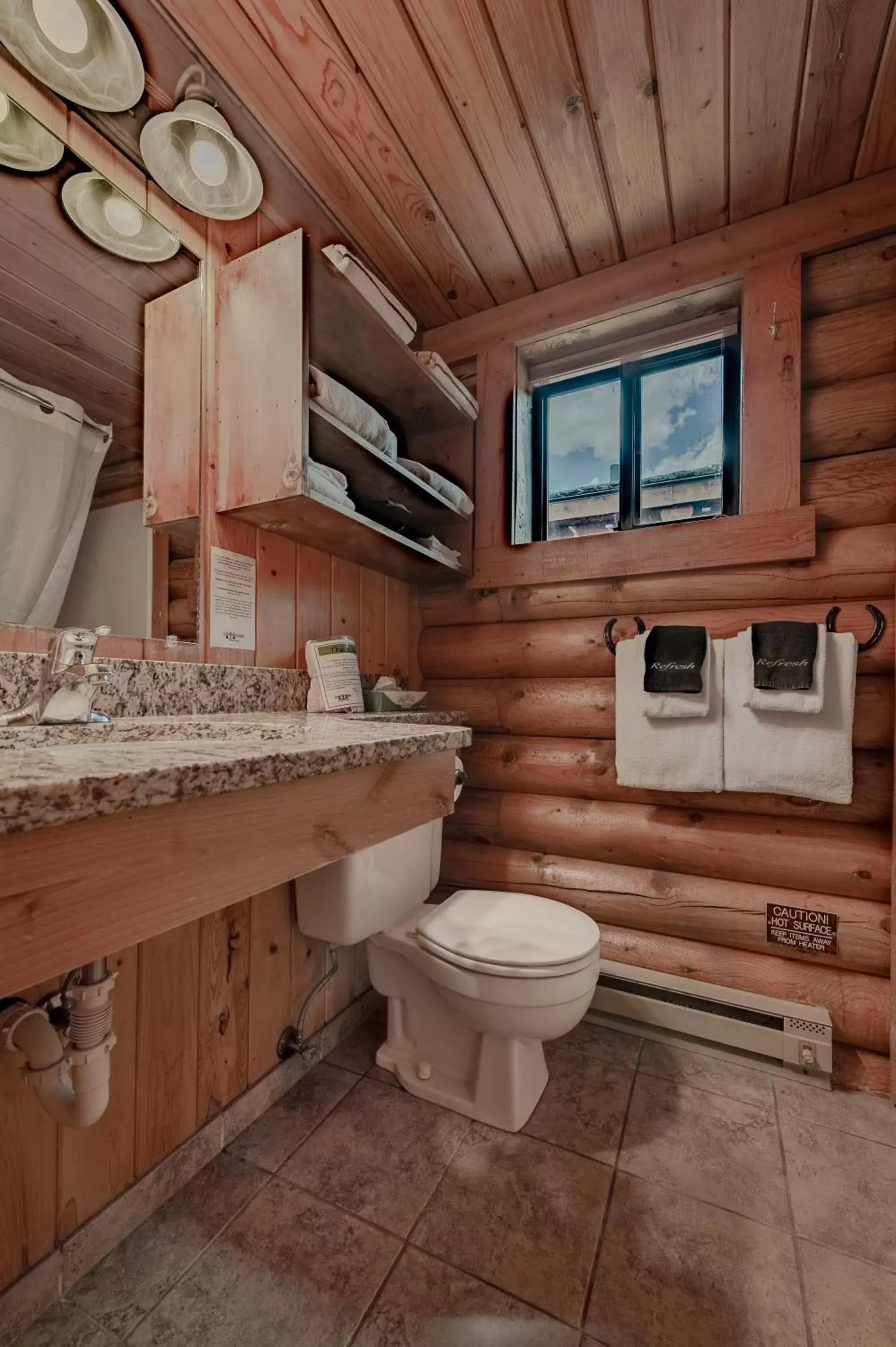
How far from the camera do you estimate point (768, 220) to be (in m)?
1.49

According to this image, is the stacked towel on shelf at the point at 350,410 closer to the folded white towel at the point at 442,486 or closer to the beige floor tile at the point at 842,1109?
the folded white towel at the point at 442,486

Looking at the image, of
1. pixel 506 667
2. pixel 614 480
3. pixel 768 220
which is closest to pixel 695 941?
pixel 506 667

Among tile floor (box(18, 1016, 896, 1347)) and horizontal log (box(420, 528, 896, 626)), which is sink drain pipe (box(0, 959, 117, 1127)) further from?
horizontal log (box(420, 528, 896, 626))

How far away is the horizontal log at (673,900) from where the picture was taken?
→ 1.37 meters

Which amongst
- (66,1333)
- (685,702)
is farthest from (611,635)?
(66,1333)

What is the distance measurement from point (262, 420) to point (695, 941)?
1773 mm

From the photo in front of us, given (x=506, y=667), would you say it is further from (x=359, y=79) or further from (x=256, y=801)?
(x=359, y=79)

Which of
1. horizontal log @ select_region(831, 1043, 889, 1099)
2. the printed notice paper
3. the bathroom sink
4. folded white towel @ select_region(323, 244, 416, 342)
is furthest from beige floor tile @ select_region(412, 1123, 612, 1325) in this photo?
folded white towel @ select_region(323, 244, 416, 342)

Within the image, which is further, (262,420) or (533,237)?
(533,237)

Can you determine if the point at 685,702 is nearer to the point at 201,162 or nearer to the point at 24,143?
the point at 201,162

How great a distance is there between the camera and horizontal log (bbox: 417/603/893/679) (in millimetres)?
1387

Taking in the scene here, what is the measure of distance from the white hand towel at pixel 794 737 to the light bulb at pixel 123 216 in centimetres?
168

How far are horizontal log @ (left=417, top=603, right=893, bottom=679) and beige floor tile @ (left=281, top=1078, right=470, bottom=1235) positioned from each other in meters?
1.21

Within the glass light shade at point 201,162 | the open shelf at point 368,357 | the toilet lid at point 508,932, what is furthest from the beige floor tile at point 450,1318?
the glass light shade at point 201,162
